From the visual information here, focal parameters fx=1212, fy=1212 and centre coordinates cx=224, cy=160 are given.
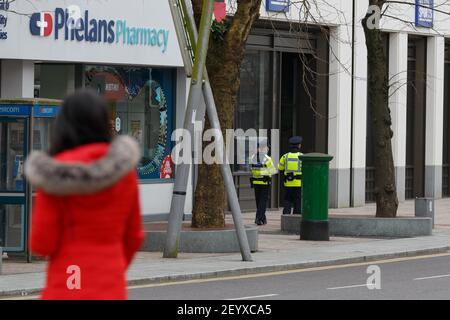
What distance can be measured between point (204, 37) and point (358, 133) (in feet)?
47.0

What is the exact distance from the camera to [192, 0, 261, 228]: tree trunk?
1883 cm

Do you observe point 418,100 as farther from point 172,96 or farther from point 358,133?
point 172,96

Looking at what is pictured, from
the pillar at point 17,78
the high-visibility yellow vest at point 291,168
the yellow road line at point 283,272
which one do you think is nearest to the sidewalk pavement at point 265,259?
the yellow road line at point 283,272

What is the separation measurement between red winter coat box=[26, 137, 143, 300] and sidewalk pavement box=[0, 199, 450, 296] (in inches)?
319

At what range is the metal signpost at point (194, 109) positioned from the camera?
17.2 m

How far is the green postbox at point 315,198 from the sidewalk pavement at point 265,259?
0.96ft

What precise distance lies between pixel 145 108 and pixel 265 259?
8.03m

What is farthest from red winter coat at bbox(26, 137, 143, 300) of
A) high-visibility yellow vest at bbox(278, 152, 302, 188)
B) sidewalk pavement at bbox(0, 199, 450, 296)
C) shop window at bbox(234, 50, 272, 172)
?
shop window at bbox(234, 50, 272, 172)

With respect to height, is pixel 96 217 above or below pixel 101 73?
below

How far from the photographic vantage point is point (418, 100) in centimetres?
3416

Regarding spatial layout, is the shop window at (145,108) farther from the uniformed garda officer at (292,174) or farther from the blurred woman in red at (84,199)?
the blurred woman in red at (84,199)

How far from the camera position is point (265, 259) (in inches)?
695

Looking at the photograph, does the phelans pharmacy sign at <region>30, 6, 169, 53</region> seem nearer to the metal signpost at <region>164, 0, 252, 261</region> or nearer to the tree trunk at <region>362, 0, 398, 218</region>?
the tree trunk at <region>362, 0, 398, 218</region>
